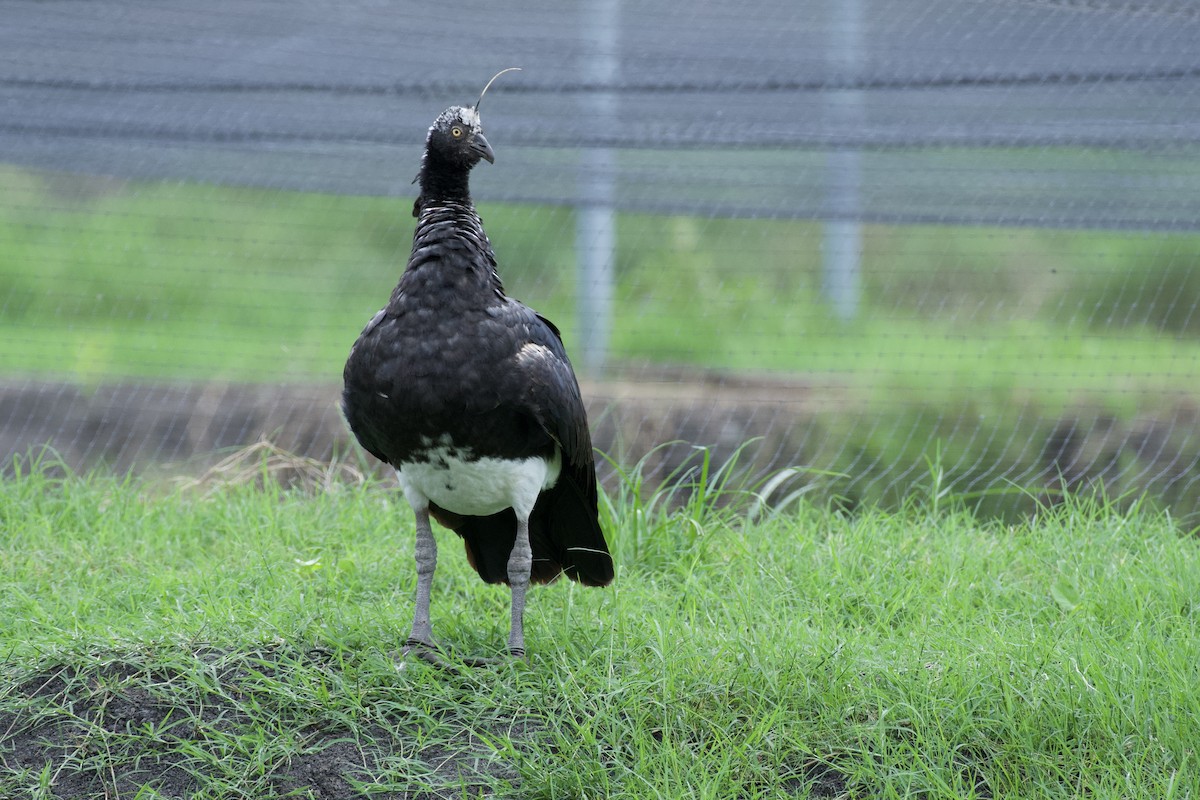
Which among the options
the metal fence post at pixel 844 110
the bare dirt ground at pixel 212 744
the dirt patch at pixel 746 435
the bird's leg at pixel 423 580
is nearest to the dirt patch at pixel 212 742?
the bare dirt ground at pixel 212 744

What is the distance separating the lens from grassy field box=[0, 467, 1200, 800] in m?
3.36

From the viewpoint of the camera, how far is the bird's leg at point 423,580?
3879 millimetres

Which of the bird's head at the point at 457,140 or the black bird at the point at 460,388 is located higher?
the bird's head at the point at 457,140

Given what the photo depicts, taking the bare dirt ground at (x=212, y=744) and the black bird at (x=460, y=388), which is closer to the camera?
the bare dirt ground at (x=212, y=744)

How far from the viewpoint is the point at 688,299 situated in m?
8.25

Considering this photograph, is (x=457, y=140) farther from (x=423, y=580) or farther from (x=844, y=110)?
(x=844, y=110)

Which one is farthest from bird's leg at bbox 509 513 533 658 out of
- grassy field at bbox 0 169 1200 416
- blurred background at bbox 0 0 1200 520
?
grassy field at bbox 0 169 1200 416

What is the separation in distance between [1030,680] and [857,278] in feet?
12.6

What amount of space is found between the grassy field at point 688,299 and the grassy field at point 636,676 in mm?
2089

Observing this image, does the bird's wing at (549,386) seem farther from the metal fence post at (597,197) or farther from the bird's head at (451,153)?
the metal fence post at (597,197)

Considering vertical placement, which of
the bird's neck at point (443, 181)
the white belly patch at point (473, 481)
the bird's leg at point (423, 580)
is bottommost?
the bird's leg at point (423, 580)

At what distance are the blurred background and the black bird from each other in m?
1.39

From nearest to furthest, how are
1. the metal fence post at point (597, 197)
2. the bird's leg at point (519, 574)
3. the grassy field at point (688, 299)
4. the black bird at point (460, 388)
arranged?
the black bird at point (460, 388) < the bird's leg at point (519, 574) < the metal fence post at point (597, 197) < the grassy field at point (688, 299)

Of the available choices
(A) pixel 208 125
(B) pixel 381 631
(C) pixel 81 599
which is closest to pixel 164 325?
(A) pixel 208 125
